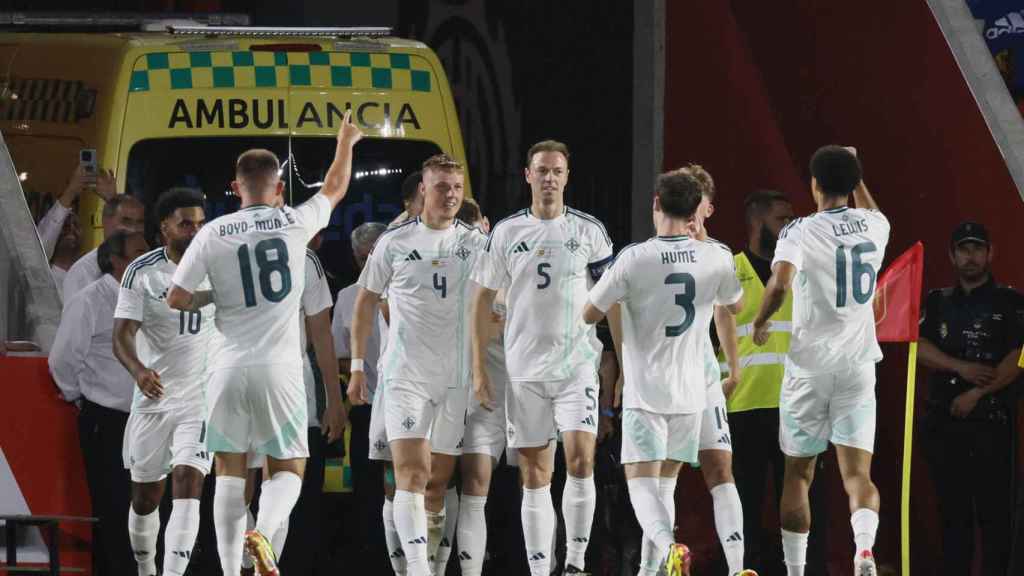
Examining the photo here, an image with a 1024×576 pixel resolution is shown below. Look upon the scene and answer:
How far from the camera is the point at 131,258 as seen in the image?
11.6 meters

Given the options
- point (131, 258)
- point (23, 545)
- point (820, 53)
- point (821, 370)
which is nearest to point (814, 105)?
point (820, 53)

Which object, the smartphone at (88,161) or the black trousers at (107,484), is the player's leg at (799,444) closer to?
the black trousers at (107,484)

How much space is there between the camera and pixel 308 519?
12023mm

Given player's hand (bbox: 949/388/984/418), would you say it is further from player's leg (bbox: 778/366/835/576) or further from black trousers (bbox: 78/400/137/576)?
black trousers (bbox: 78/400/137/576)

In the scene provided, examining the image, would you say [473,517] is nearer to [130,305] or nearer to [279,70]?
[130,305]

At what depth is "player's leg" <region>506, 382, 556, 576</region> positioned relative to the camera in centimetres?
1123

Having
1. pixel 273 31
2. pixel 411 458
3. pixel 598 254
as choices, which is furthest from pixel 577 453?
pixel 273 31

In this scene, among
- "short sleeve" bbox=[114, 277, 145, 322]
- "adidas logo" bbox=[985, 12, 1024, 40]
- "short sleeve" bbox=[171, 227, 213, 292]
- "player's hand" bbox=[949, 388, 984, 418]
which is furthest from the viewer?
"adidas logo" bbox=[985, 12, 1024, 40]

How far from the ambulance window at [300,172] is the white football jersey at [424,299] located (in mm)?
1479

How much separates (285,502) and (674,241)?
225cm

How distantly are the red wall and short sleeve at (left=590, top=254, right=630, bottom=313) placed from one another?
271 cm

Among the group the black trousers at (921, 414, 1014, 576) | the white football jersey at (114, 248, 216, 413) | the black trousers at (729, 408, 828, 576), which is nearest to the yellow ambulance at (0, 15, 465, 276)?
the white football jersey at (114, 248, 216, 413)

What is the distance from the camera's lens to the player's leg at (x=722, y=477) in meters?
10.9

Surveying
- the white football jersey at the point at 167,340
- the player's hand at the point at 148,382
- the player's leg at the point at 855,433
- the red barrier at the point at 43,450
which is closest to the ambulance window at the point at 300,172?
the white football jersey at the point at 167,340
